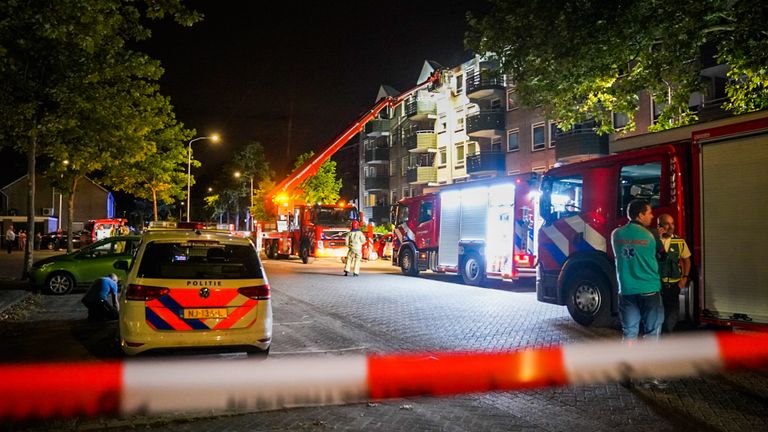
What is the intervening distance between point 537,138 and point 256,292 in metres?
29.9

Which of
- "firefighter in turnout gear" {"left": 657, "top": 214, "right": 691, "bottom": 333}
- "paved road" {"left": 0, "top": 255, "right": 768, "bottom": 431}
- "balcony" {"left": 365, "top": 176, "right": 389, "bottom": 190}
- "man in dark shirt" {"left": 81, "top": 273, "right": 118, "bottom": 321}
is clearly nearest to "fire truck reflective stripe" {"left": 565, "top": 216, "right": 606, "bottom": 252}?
"paved road" {"left": 0, "top": 255, "right": 768, "bottom": 431}

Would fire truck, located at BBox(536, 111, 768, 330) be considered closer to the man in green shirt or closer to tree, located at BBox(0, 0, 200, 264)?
the man in green shirt

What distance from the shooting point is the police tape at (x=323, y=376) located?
5734 mm

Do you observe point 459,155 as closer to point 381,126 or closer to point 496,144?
point 496,144

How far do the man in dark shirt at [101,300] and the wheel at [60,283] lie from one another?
4.99m

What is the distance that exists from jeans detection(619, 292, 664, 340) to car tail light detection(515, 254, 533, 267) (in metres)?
9.18

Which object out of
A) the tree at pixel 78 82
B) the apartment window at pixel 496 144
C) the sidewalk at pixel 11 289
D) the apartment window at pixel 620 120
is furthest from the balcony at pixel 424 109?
the sidewalk at pixel 11 289

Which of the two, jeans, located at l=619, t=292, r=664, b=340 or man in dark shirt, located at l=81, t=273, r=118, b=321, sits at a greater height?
jeans, located at l=619, t=292, r=664, b=340

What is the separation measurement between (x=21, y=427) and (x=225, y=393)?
1.78 metres

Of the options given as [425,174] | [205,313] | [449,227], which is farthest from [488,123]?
[205,313]

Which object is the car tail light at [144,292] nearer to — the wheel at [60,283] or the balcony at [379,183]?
the wheel at [60,283]

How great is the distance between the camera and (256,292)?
684 cm

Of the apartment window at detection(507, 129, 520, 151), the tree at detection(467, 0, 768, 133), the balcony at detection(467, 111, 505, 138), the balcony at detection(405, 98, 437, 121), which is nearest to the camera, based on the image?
the tree at detection(467, 0, 768, 133)

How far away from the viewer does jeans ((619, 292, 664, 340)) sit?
6.34 metres
